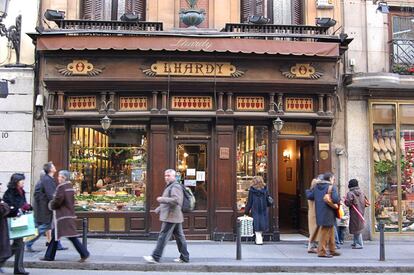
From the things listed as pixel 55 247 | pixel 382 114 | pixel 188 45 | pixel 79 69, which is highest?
pixel 188 45

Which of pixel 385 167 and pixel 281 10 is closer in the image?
pixel 385 167

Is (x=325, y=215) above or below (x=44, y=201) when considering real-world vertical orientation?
below

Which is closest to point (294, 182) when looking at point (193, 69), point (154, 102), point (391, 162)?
point (391, 162)

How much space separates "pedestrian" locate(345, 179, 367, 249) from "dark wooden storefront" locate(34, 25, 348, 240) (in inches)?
54.2

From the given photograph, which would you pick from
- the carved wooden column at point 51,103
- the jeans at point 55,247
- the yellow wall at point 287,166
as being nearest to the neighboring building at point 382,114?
the yellow wall at point 287,166

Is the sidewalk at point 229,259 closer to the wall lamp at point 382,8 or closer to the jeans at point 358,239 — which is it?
the jeans at point 358,239

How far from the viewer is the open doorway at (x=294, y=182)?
14.9m

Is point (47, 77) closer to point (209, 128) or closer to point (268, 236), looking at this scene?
point (209, 128)

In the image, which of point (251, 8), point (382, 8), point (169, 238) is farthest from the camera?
point (251, 8)

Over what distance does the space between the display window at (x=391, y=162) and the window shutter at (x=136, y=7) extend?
6.95 meters

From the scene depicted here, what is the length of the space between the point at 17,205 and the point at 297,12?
375 inches

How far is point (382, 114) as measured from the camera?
14.6 meters

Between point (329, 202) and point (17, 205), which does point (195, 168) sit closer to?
point (329, 202)

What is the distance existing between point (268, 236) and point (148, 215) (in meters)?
3.22
